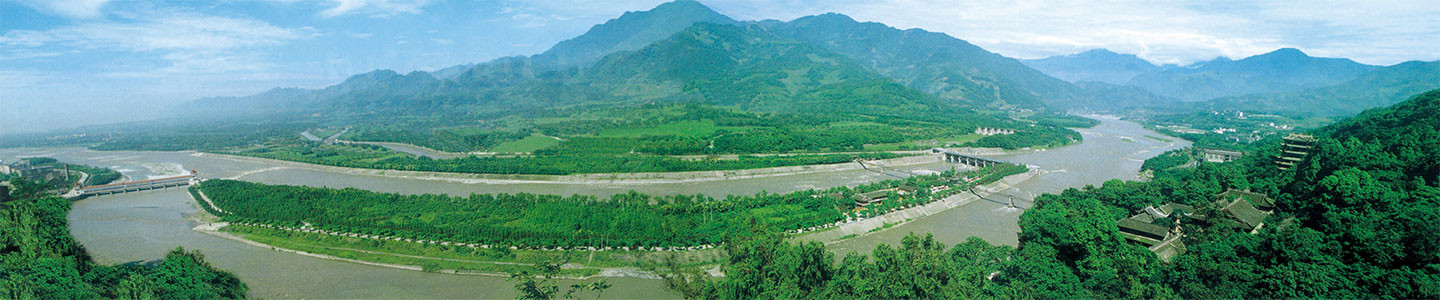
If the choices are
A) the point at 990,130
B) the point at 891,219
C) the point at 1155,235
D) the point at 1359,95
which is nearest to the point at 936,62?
the point at 1359,95

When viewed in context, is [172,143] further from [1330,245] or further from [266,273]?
[1330,245]

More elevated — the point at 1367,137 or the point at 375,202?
the point at 1367,137

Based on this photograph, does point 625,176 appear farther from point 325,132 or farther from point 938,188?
point 325,132

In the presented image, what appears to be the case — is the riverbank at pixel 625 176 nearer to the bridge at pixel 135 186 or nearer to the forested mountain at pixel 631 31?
the bridge at pixel 135 186

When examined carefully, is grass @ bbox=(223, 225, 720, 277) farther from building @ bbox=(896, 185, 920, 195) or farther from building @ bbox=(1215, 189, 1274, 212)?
building @ bbox=(1215, 189, 1274, 212)

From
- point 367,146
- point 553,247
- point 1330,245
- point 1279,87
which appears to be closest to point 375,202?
point 553,247

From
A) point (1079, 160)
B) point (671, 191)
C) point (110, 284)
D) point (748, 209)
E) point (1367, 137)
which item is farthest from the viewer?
point (1079, 160)
